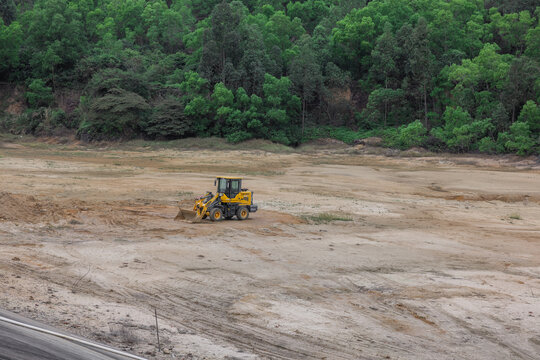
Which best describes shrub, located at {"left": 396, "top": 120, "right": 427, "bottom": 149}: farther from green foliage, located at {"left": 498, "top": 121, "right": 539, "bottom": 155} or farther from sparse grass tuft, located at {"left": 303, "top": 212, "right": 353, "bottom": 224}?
sparse grass tuft, located at {"left": 303, "top": 212, "right": 353, "bottom": 224}

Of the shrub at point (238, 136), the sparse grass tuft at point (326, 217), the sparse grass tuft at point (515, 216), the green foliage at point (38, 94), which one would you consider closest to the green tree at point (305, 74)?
the shrub at point (238, 136)

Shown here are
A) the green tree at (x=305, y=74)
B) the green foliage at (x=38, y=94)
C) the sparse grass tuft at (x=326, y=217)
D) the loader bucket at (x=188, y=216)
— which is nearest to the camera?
the loader bucket at (x=188, y=216)

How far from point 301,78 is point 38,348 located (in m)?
57.1

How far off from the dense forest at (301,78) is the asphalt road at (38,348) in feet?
163

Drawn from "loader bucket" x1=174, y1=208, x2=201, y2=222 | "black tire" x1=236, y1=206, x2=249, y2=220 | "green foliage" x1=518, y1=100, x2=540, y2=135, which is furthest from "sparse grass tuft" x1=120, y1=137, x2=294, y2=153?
"loader bucket" x1=174, y1=208, x2=201, y2=222

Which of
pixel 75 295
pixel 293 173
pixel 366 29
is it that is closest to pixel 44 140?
pixel 293 173

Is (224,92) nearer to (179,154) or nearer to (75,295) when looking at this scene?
(179,154)

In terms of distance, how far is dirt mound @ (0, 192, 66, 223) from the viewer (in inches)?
679

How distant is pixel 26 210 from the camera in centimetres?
1820

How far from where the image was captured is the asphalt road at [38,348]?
19.7 feet

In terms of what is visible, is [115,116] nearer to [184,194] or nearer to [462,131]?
[184,194]

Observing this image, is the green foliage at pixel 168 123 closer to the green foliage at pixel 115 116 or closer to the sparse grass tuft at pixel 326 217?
the green foliage at pixel 115 116

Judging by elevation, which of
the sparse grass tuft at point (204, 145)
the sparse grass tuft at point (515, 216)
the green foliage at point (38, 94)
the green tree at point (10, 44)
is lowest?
the sparse grass tuft at point (515, 216)

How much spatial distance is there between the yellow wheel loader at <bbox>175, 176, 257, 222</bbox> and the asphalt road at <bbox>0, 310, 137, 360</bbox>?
12.6 m
